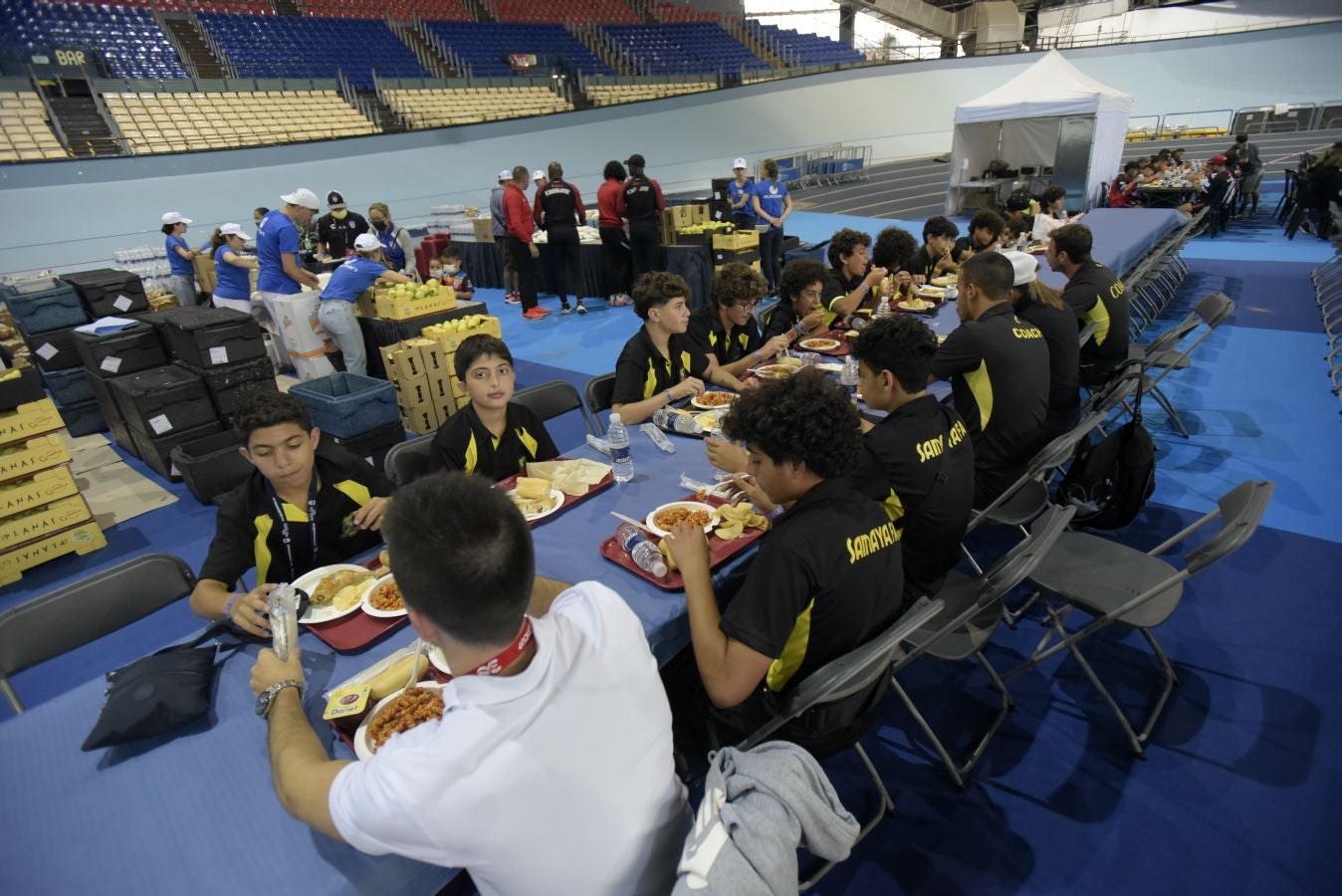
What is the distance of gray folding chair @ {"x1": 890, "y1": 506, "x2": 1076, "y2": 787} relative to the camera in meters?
2.13

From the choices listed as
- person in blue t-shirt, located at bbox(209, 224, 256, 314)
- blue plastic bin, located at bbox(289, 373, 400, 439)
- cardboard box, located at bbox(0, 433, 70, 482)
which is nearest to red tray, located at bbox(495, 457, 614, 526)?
blue plastic bin, located at bbox(289, 373, 400, 439)

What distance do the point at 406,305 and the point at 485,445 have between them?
3944mm

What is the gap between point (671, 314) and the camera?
3.64 meters

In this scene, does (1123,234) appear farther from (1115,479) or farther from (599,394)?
(599,394)

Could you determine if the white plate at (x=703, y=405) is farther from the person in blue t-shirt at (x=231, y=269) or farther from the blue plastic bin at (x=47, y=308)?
the blue plastic bin at (x=47, y=308)

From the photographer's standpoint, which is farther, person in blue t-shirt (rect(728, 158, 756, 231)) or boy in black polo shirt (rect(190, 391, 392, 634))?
person in blue t-shirt (rect(728, 158, 756, 231))

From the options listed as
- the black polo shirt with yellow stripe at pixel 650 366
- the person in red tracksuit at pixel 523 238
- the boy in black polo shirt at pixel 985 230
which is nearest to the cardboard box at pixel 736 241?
the person in red tracksuit at pixel 523 238

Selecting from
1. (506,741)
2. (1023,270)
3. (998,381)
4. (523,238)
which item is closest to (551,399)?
(998,381)

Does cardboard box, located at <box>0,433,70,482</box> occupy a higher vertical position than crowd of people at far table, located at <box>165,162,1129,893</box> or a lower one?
lower

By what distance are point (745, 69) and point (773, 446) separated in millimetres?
25918

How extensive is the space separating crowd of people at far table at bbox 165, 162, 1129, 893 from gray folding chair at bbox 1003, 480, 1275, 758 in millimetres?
503

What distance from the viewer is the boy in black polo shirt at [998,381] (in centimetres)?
323

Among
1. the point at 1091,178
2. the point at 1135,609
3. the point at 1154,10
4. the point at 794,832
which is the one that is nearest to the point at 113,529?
the point at 794,832

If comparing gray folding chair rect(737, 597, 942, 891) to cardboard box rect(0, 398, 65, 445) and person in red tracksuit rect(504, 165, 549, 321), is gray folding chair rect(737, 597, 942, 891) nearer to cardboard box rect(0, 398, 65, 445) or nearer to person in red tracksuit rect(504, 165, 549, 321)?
cardboard box rect(0, 398, 65, 445)
